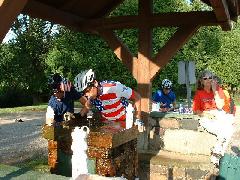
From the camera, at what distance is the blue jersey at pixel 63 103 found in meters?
4.73

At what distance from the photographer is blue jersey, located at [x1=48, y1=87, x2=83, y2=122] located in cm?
473

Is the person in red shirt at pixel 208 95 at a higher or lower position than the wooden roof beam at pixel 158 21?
lower

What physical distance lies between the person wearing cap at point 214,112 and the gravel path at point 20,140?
364 centimetres

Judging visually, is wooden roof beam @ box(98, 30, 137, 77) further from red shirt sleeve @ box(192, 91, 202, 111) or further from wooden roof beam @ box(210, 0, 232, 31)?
wooden roof beam @ box(210, 0, 232, 31)

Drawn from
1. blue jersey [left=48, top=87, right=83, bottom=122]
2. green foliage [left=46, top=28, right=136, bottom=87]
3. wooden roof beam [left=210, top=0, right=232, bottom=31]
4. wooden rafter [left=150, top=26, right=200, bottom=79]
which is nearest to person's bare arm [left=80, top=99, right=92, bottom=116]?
blue jersey [left=48, top=87, right=83, bottom=122]

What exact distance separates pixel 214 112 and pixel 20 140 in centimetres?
593

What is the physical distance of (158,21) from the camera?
6719mm

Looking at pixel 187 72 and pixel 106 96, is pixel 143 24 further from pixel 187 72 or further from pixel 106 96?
pixel 187 72

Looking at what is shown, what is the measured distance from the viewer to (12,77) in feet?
81.1

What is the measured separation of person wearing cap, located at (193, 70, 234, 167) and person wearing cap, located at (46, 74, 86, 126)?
1.99 meters

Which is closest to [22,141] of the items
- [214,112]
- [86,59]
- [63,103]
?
[63,103]

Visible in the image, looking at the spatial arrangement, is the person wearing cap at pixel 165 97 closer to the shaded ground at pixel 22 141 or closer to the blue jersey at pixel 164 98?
→ the blue jersey at pixel 164 98

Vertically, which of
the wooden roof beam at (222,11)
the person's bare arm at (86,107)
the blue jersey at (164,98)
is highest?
the wooden roof beam at (222,11)

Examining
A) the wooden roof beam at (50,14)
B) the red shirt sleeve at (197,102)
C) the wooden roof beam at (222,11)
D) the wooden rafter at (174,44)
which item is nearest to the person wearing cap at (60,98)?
the wooden roof beam at (50,14)
